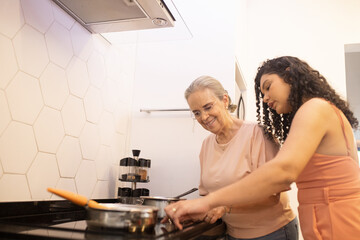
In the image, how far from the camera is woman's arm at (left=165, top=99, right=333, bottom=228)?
896 mm

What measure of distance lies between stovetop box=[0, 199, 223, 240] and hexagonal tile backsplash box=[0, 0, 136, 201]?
0.20ft

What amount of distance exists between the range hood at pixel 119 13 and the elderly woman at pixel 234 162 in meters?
0.35

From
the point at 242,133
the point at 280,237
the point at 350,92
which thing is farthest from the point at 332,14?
the point at 280,237

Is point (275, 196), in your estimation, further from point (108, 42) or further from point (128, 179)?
point (108, 42)

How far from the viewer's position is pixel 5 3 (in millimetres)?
1041

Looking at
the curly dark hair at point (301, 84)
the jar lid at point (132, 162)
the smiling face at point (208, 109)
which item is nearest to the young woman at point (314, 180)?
the curly dark hair at point (301, 84)

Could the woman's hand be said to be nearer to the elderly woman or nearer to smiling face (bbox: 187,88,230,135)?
the elderly woman

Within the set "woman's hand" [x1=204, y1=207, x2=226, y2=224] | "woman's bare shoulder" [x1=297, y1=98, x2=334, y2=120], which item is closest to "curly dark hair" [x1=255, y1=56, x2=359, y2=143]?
"woman's bare shoulder" [x1=297, y1=98, x2=334, y2=120]

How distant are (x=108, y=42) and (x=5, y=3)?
681 mm

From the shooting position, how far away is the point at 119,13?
1.30 metres

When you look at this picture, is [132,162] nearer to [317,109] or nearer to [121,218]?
[121,218]

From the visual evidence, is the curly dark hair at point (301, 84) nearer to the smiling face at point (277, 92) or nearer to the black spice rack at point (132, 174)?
the smiling face at point (277, 92)

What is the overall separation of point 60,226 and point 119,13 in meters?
0.85

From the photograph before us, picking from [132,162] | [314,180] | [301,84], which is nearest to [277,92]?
[301,84]
